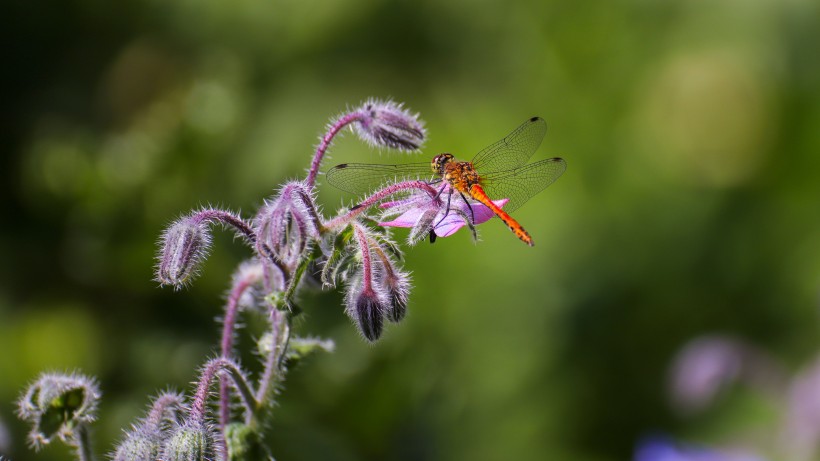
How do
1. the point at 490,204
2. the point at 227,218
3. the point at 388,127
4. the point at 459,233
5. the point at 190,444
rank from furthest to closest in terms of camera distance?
the point at 459,233 → the point at 490,204 → the point at 388,127 → the point at 227,218 → the point at 190,444

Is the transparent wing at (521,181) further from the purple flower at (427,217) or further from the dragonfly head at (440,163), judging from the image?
the purple flower at (427,217)

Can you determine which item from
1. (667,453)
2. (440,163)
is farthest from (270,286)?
(667,453)

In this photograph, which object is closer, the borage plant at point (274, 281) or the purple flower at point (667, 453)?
the borage plant at point (274, 281)

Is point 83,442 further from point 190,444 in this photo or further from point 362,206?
point 362,206

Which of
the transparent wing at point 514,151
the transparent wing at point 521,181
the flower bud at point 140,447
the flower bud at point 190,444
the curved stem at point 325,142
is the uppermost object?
the transparent wing at point 514,151

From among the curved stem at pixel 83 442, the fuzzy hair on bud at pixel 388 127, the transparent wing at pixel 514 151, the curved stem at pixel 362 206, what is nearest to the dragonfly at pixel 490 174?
the transparent wing at pixel 514 151

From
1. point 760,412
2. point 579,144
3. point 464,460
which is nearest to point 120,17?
point 579,144
